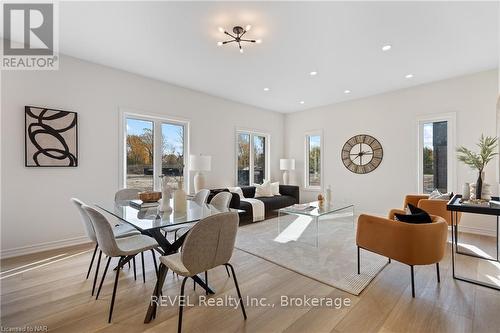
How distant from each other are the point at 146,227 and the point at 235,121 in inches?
174

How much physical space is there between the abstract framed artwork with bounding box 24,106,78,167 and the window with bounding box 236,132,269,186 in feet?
11.1

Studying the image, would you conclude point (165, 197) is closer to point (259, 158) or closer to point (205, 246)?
point (205, 246)

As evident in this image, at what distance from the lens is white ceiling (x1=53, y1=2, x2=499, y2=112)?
2.40m

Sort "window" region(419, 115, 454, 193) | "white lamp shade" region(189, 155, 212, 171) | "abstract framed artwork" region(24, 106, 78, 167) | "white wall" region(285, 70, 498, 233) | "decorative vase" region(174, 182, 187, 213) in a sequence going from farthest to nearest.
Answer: "white lamp shade" region(189, 155, 212, 171) < "window" region(419, 115, 454, 193) < "white wall" region(285, 70, 498, 233) < "abstract framed artwork" region(24, 106, 78, 167) < "decorative vase" region(174, 182, 187, 213)

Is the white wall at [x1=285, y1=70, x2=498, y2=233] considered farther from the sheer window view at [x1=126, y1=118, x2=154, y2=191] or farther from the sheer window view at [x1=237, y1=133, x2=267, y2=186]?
the sheer window view at [x1=126, y1=118, x2=154, y2=191]

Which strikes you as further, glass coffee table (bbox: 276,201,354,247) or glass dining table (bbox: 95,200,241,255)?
glass coffee table (bbox: 276,201,354,247)

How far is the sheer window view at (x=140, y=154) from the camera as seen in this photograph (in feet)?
13.6

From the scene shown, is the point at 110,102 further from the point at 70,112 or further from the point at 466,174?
the point at 466,174

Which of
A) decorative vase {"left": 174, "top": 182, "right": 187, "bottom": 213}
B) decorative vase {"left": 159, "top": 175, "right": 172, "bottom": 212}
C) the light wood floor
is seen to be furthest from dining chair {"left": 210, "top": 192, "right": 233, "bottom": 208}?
the light wood floor

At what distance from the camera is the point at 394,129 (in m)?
5.03

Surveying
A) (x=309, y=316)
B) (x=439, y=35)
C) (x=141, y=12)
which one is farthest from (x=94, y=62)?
(x=439, y=35)

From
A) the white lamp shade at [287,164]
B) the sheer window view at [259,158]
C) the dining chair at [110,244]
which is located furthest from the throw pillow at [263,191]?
the dining chair at [110,244]

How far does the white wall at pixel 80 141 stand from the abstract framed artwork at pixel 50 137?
79mm

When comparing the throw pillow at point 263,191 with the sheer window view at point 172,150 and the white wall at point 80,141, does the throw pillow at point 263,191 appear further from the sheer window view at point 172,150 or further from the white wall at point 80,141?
the white wall at point 80,141
